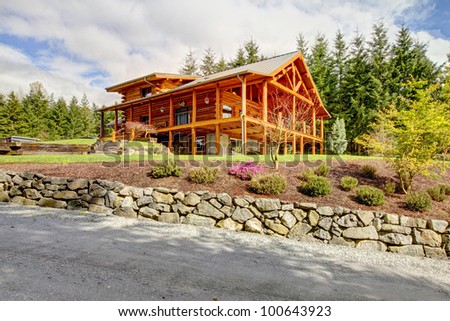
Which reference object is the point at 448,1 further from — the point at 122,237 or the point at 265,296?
the point at 122,237

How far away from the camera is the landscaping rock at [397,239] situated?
614cm

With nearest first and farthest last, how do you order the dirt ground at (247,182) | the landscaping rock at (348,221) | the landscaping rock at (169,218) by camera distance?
1. the landscaping rock at (348,221)
2. the landscaping rock at (169,218)
3. the dirt ground at (247,182)

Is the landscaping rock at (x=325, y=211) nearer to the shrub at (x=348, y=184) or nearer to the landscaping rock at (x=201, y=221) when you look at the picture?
the shrub at (x=348, y=184)

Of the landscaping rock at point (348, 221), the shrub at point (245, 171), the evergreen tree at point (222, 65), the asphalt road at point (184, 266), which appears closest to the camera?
the asphalt road at point (184, 266)

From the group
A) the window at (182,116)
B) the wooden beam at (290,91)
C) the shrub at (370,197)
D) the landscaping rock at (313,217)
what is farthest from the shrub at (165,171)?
the window at (182,116)

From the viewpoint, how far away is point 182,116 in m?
20.5

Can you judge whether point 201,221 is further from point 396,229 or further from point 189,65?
point 189,65

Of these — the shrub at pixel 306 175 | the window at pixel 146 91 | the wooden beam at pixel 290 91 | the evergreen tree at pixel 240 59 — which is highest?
the evergreen tree at pixel 240 59

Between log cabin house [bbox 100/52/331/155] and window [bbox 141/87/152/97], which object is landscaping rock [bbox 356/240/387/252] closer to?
log cabin house [bbox 100/52/331/155]

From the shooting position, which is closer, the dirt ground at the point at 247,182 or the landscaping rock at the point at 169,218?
the landscaping rock at the point at 169,218

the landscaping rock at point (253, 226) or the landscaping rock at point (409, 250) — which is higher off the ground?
the landscaping rock at point (253, 226)

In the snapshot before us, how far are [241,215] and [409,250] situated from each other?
402 centimetres

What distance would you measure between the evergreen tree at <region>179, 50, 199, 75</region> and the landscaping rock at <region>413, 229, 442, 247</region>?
41.6 meters
